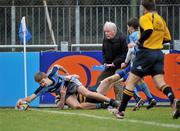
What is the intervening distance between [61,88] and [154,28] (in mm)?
3893

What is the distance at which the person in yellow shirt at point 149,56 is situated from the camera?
34.6ft

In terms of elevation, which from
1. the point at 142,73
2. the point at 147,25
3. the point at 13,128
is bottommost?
the point at 13,128

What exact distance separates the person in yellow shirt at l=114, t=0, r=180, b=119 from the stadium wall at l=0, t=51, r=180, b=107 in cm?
507

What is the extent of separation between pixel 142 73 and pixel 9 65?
6.04 meters

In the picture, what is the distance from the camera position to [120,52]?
14086 mm

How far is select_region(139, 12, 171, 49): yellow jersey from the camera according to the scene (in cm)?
1051

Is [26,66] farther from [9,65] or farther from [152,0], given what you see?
[152,0]

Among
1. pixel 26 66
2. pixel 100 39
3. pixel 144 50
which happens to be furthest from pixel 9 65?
pixel 144 50

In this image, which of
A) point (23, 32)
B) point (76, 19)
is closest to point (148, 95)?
point (76, 19)

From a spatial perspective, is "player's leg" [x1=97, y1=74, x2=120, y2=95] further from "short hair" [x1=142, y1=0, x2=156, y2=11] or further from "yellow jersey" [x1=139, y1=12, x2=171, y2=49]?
"short hair" [x1=142, y1=0, x2=156, y2=11]

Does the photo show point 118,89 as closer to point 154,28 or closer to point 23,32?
point 23,32

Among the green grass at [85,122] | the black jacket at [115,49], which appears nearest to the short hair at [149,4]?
the green grass at [85,122]

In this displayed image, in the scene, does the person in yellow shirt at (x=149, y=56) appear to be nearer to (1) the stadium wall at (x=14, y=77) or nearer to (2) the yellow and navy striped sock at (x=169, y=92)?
(2) the yellow and navy striped sock at (x=169, y=92)

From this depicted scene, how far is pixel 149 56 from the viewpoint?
10.6m
